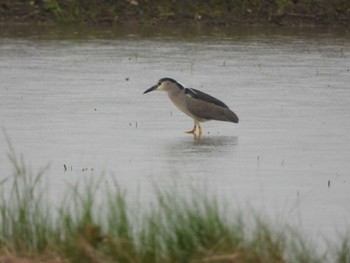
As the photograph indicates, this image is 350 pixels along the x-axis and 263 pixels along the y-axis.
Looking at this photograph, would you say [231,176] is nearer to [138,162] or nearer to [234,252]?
[138,162]

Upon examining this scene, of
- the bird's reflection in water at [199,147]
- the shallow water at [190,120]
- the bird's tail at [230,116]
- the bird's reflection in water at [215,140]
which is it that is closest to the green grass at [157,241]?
the shallow water at [190,120]

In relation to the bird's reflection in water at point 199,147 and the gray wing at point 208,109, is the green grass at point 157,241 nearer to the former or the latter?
the bird's reflection in water at point 199,147

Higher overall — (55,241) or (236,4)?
(236,4)

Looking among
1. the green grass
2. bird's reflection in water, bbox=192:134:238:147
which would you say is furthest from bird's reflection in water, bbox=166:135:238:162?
the green grass

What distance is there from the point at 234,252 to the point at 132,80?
422 inches

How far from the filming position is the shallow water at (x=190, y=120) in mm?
10227

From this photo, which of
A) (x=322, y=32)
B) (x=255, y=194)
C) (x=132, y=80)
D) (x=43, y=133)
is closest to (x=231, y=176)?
(x=255, y=194)

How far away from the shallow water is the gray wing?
0.19 meters

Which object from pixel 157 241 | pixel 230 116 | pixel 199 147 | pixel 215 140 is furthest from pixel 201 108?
pixel 157 241

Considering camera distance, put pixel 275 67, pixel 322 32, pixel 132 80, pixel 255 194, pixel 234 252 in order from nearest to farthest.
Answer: pixel 234 252, pixel 255 194, pixel 132 80, pixel 275 67, pixel 322 32

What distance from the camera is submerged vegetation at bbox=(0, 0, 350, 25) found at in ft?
75.3

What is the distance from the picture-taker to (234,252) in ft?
21.3

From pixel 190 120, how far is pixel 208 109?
1.21m

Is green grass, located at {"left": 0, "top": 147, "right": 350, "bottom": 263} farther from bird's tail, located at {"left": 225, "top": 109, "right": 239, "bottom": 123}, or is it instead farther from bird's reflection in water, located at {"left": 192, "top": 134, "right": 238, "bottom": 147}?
bird's tail, located at {"left": 225, "top": 109, "right": 239, "bottom": 123}
